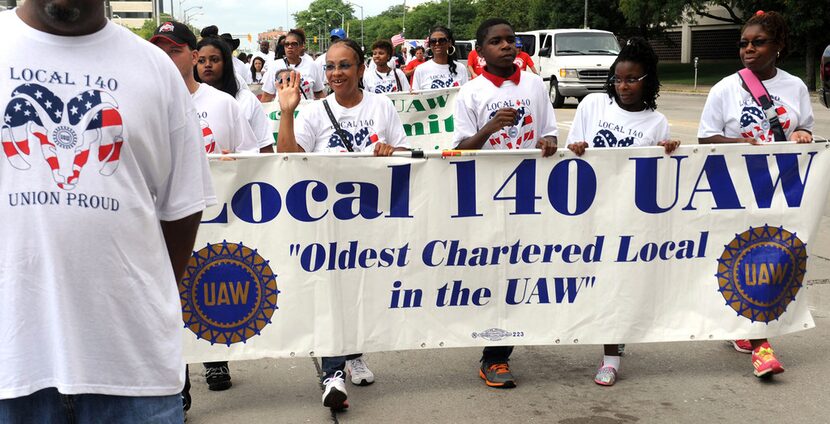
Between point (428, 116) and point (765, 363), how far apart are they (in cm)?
655

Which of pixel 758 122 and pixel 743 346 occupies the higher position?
pixel 758 122

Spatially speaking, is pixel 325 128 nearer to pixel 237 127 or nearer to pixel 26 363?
pixel 237 127

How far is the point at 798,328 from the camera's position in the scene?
5262 mm

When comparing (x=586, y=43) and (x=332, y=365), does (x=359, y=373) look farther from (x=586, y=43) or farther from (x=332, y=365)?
(x=586, y=43)

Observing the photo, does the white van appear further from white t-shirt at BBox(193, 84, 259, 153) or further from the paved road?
white t-shirt at BBox(193, 84, 259, 153)

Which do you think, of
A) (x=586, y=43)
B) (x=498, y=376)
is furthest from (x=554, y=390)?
(x=586, y=43)

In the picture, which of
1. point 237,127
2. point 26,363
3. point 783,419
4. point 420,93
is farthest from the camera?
point 420,93

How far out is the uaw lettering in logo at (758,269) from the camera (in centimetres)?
515

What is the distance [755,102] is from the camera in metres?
5.36

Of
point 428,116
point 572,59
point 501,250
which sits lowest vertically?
point 501,250

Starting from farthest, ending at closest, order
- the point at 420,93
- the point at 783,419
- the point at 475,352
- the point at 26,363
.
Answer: the point at 420,93
the point at 475,352
the point at 783,419
the point at 26,363

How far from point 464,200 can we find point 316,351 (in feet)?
3.48

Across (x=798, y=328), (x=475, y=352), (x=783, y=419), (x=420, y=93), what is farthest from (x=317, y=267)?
(x=420, y=93)

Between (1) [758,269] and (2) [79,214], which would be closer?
(2) [79,214]
